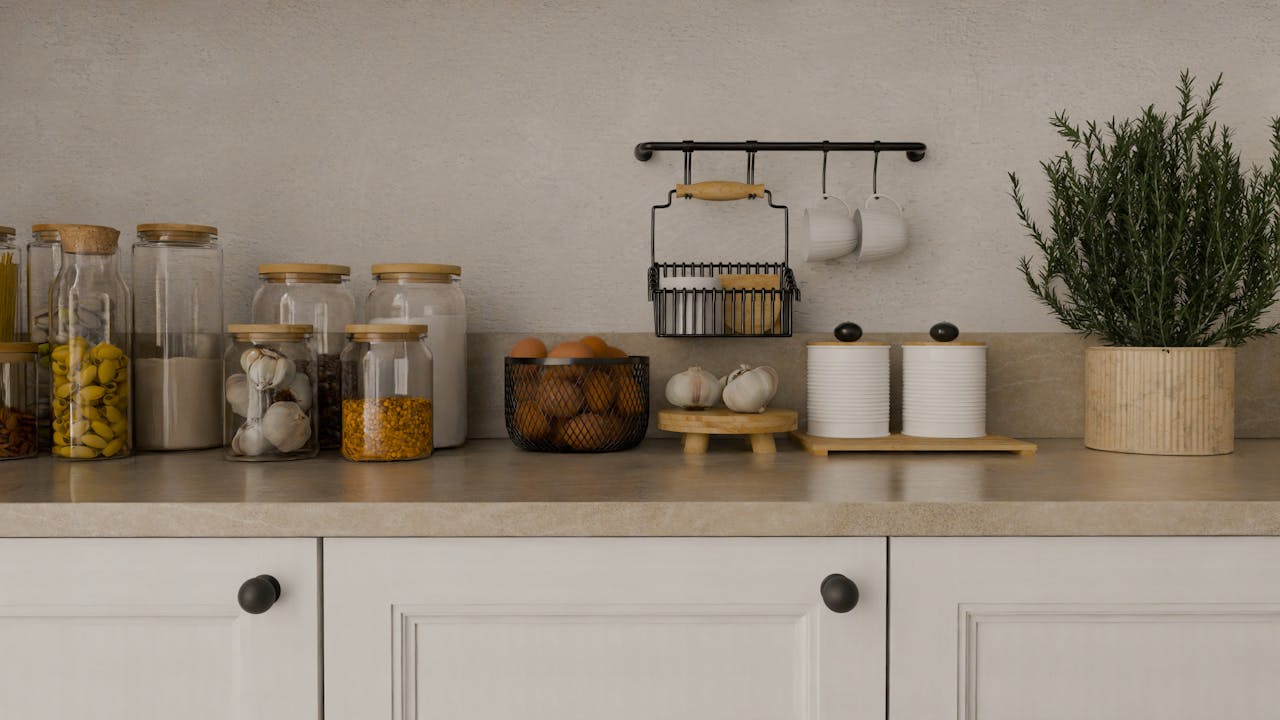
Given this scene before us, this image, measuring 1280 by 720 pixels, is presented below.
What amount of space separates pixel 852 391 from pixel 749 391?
179 mm

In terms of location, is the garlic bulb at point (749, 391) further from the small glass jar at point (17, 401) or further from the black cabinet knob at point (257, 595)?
the small glass jar at point (17, 401)

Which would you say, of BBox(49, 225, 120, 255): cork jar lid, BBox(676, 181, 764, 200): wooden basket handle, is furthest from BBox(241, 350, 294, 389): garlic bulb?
BBox(676, 181, 764, 200): wooden basket handle

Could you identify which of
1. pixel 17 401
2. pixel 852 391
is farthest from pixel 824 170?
pixel 17 401

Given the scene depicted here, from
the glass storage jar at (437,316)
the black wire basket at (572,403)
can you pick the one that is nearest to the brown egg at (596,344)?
the black wire basket at (572,403)

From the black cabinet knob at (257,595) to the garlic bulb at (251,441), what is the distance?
1.12 ft

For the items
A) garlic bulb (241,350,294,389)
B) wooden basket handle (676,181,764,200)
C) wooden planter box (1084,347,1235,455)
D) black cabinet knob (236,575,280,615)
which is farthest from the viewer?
wooden basket handle (676,181,764,200)

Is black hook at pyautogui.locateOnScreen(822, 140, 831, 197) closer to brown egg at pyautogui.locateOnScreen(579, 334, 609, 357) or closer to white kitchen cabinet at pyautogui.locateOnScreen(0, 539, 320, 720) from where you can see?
brown egg at pyautogui.locateOnScreen(579, 334, 609, 357)

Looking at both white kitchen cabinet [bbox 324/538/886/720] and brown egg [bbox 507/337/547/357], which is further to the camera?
brown egg [bbox 507/337/547/357]

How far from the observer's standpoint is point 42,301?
1331 millimetres

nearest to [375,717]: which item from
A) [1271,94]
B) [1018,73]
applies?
[1018,73]

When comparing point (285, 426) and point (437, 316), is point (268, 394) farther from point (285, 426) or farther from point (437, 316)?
point (437, 316)

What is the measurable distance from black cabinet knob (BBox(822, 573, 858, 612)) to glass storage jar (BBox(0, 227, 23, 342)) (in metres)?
1.25

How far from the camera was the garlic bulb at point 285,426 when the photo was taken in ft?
3.75

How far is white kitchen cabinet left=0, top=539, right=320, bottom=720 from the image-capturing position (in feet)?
2.82
